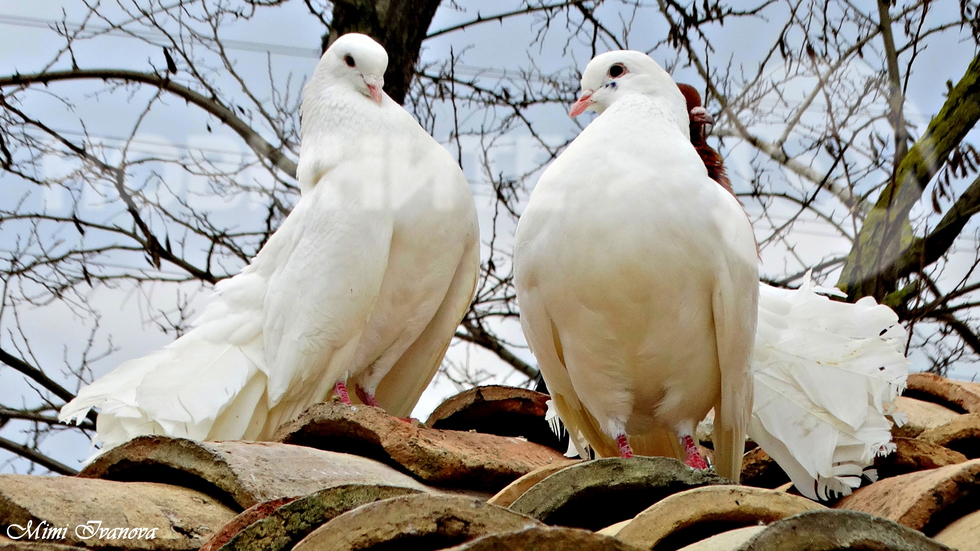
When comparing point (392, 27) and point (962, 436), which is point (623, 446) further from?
point (392, 27)

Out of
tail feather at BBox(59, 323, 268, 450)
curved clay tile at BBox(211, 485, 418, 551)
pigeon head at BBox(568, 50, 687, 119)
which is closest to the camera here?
curved clay tile at BBox(211, 485, 418, 551)

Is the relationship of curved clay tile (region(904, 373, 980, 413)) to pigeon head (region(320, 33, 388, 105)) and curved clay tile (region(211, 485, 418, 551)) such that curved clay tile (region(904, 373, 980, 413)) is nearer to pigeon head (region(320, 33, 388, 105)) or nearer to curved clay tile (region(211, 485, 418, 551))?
pigeon head (region(320, 33, 388, 105))

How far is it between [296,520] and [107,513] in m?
0.45

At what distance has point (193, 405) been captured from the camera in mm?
2893

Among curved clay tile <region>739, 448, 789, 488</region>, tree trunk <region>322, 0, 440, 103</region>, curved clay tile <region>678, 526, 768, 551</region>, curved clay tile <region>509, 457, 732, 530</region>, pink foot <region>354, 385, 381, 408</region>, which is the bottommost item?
curved clay tile <region>678, 526, 768, 551</region>

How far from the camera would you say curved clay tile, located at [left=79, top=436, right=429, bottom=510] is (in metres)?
1.90

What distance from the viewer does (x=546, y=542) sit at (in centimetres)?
118

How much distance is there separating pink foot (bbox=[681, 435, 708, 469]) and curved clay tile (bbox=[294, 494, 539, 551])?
1.28 m

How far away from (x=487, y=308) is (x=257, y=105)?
5.17 feet

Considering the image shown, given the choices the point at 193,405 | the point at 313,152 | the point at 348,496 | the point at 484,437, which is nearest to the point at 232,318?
the point at 193,405

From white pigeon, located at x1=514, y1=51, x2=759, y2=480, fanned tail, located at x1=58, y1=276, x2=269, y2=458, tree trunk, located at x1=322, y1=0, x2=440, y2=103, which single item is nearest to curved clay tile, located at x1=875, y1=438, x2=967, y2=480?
white pigeon, located at x1=514, y1=51, x2=759, y2=480

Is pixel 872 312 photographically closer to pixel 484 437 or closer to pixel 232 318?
pixel 484 437

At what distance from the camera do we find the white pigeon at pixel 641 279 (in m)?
2.29

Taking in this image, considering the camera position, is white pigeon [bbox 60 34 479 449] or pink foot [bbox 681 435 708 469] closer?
pink foot [bbox 681 435 708 469]
